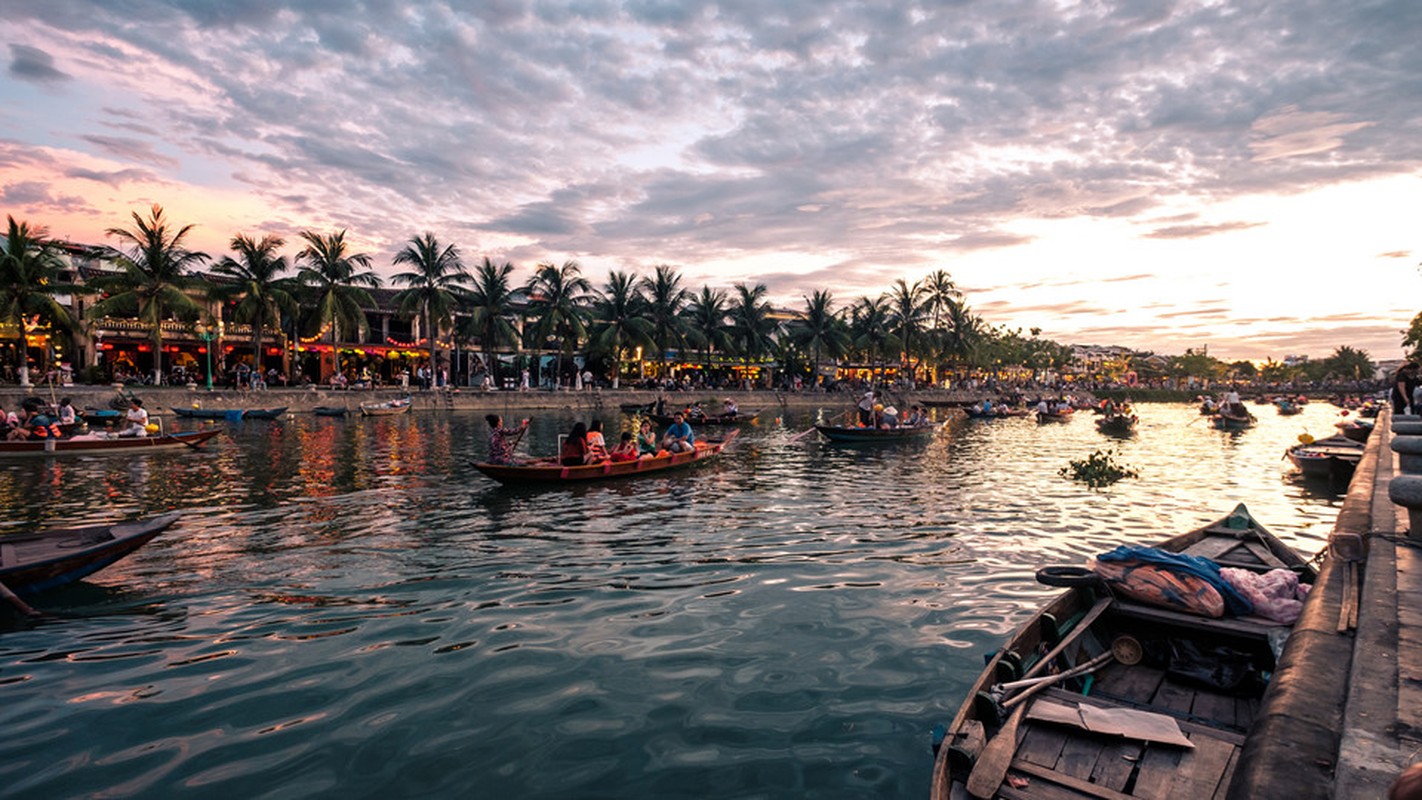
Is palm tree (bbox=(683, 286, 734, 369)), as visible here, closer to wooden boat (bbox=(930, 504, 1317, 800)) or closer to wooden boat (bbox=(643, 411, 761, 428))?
wooden boat (bbox=(643, 411, 761, 428))

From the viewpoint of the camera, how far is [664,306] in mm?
66688

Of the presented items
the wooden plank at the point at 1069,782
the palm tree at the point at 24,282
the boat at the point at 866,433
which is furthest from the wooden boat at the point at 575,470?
the palm tree at the point at 24,282

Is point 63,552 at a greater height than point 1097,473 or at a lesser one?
greater

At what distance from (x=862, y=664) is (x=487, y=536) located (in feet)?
26.3

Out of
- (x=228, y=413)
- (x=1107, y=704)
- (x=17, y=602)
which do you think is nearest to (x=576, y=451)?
(x=17, y=602)

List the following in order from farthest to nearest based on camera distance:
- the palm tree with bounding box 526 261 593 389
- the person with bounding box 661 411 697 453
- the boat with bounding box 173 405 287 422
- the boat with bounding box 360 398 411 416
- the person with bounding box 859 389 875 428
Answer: the palm tree with bounding box 526 261 593 389, the boat with bounding box 360 398 411 416, the boat with bounding box 173 405 287 422, the person with bounding box 859 389 875 428, the person with bounding box 661 411 697 453

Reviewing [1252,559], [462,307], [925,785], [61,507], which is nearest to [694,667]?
[925,785]

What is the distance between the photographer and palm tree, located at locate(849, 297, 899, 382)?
7888 centimetres

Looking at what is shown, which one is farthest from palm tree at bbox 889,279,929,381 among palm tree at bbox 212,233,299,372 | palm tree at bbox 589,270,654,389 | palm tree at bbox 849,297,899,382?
palm tree at bbox 212,233,299,372

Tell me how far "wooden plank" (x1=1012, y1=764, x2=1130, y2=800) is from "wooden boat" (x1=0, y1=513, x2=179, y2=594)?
10.7 metres

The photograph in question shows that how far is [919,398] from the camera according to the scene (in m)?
76.8

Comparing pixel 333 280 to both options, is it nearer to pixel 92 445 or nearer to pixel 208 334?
pixel 208 334

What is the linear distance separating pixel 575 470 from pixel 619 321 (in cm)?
4700

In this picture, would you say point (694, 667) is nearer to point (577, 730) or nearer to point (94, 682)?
point (577, 730)
